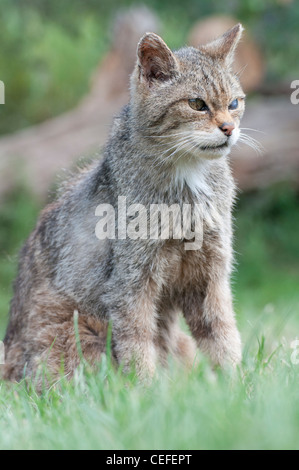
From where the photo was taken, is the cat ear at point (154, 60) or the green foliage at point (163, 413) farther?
the cat ear at point (154, 60)

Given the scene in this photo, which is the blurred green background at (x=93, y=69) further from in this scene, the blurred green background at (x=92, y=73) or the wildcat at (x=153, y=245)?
the wildcat at (x=153, y=245)

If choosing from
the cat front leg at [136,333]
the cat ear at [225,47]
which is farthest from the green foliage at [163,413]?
the cat ear at [225,47]

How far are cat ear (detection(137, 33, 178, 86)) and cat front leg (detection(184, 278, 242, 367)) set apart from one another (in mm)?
1234

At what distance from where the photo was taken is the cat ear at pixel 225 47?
4398 mm

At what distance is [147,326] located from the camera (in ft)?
13.7

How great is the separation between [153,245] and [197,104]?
83 cm

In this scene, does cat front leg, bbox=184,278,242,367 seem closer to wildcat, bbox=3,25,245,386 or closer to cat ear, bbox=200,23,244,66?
wildcat, bbox=3,25,245,386

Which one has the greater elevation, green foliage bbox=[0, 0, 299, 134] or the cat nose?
green foliage bbox=[0, 0, 299, 134]

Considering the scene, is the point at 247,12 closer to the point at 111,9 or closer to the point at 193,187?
the point at 111,9

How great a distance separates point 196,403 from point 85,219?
1859mm

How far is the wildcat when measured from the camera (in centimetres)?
413

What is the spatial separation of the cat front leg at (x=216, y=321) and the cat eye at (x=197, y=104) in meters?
1.00

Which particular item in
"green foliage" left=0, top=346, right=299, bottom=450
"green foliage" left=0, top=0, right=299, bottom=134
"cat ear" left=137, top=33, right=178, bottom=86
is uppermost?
"green foliage" left=0, top=0, right=299, bottom=134

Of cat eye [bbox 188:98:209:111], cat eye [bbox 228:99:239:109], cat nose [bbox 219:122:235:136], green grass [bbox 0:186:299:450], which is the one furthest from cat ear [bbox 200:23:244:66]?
green grass [bbox 0:186:299:450]
